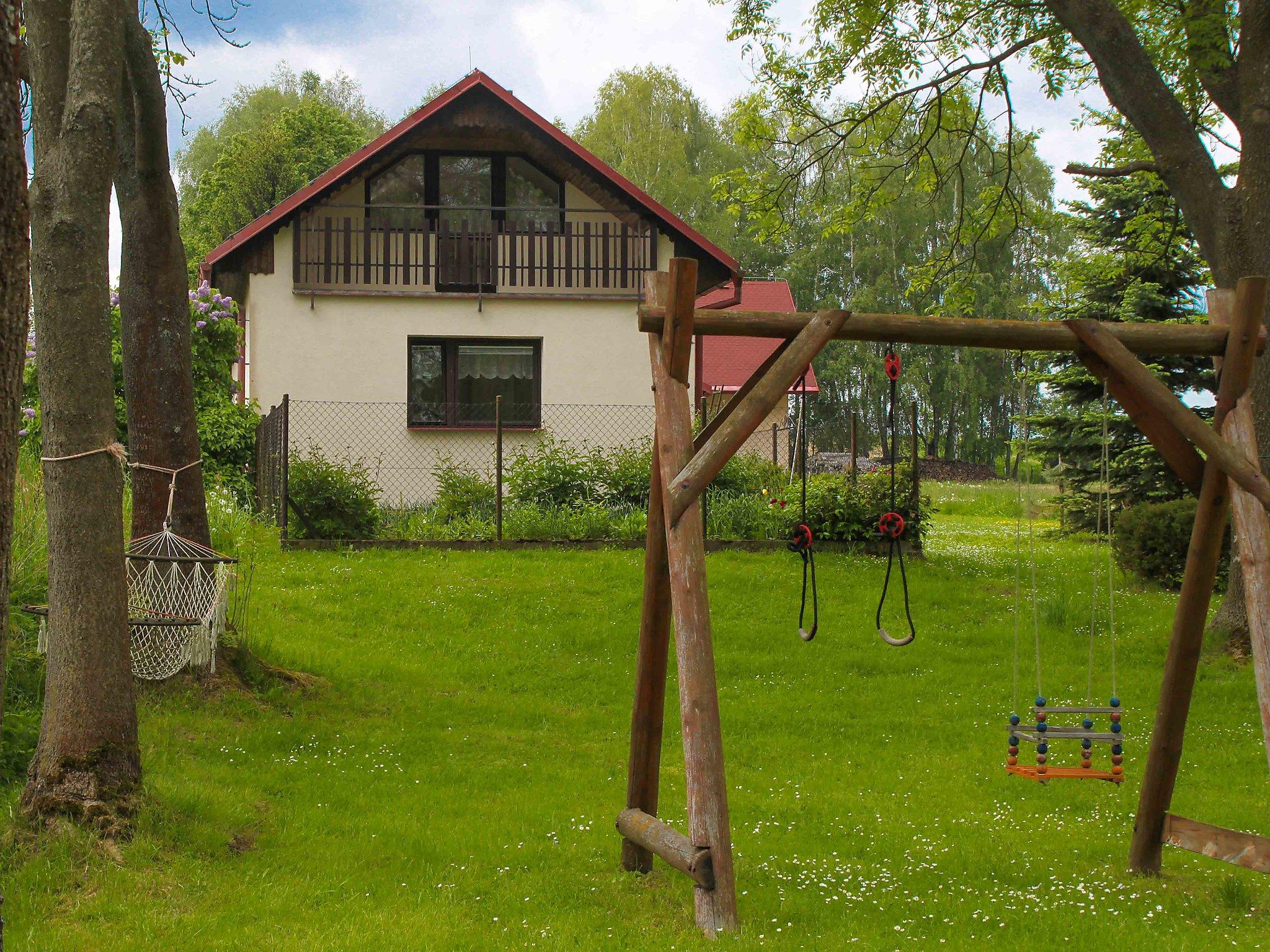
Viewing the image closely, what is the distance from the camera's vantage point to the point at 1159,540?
13.6 metres

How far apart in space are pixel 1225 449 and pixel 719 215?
118 ft

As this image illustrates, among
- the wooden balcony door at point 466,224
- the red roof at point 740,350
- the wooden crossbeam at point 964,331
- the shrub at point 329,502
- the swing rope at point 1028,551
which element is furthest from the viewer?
the red roof at point 740,350

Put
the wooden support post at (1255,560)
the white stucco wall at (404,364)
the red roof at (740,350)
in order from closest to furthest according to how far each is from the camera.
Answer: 1. the wooden support post at (1255,560)
2. the white stucco wall at (404,364)
3. the red roof at (740,350)

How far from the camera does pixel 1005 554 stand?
16438mm

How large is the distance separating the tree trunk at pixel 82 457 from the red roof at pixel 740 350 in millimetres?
20088

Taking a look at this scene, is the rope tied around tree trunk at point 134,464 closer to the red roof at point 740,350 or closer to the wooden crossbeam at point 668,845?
the wooden crossbeam at point 668,845

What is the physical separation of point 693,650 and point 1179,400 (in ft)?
8.36

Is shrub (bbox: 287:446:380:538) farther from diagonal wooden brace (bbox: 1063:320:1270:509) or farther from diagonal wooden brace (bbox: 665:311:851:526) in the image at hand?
diagonal wooden brace (bbox: 1063:320:1270:509)

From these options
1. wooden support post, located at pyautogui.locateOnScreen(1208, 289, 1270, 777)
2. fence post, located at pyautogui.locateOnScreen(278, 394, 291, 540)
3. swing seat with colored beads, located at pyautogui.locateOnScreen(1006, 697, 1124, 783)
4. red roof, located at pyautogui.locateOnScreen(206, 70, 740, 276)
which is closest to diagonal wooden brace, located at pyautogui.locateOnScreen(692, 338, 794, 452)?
swing seat with colored beads, located at pyautogui.locateOnScreen(1006, 697, 1124, 783)

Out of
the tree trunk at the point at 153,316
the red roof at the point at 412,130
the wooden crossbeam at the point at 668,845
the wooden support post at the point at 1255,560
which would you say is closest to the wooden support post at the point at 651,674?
the wooden crossbeam at the point at 668,845

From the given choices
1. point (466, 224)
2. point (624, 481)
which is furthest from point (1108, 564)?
point (466, 224)

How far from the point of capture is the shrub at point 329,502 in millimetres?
14109

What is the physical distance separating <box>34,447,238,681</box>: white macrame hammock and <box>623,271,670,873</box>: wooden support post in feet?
9.43

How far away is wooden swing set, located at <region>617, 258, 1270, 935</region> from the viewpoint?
190 inches
